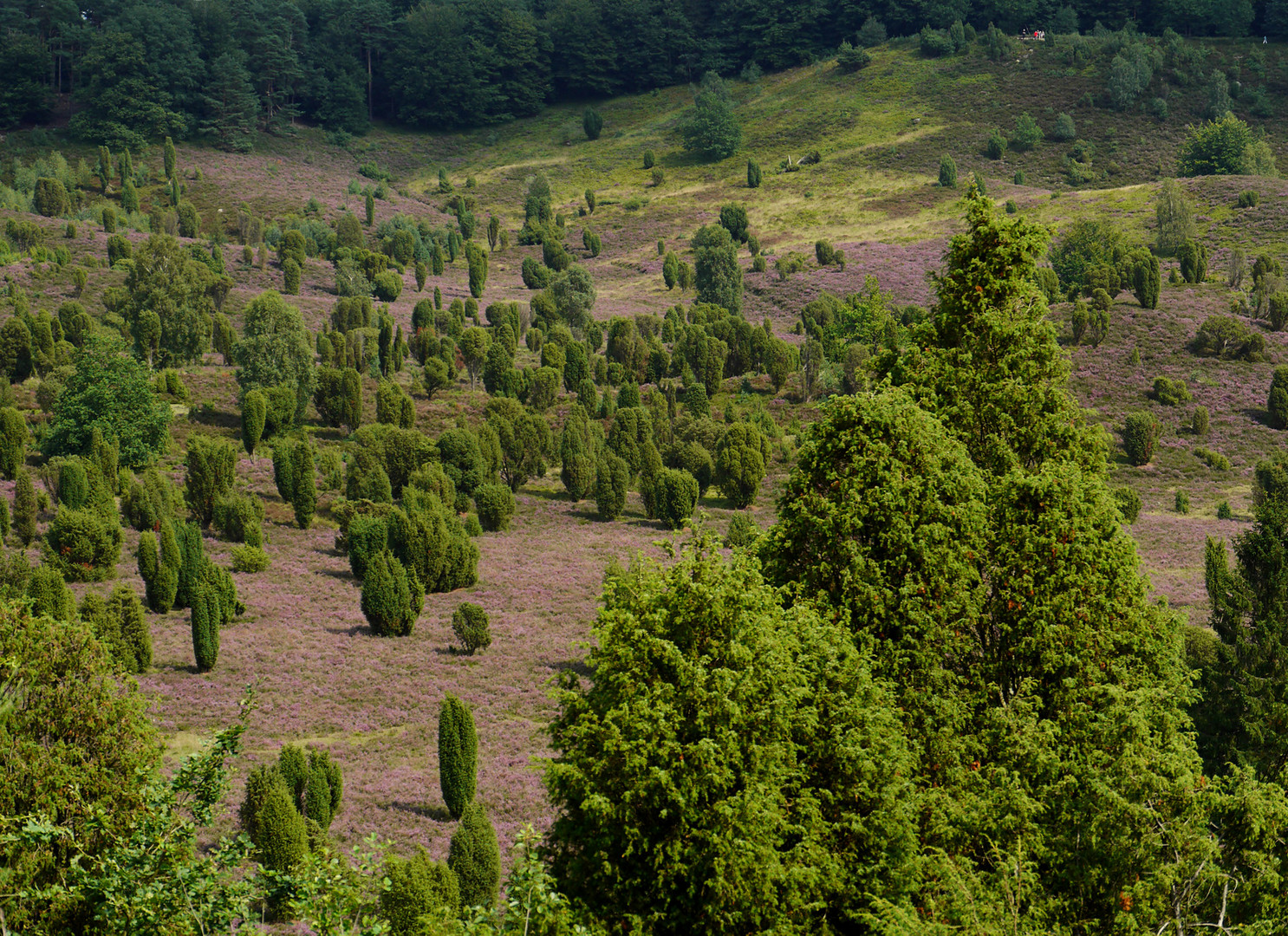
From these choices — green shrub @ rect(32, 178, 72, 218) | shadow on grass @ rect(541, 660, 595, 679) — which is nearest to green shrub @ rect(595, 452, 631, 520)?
shadow on grass @ rect(541, 660, 595, 679)

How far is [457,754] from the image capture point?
63.4 ft

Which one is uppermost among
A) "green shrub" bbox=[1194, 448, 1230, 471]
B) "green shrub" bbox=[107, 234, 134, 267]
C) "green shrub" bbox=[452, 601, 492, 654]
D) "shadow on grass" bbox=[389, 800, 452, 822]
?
"green shrub" bbox=[107, 234, 134, 267]

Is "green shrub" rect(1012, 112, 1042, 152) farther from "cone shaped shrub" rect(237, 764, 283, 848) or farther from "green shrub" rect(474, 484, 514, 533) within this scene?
"cone shaped shrub" rect(237, 764, 283, 848)

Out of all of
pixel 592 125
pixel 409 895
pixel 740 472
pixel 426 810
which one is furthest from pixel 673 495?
pixel 592 125

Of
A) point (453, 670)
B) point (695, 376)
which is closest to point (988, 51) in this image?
point (695, 376)

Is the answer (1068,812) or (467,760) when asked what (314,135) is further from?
(1068,812)

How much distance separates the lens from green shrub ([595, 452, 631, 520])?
39.7 metres

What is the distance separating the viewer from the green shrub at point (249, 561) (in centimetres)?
3206

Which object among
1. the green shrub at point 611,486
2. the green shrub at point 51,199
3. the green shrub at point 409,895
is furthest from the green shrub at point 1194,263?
the green shrub at point 51,199

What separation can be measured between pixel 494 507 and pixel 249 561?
8928 millimetres

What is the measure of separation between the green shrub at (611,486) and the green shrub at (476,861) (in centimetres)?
2374

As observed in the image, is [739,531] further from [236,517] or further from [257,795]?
[257,795]

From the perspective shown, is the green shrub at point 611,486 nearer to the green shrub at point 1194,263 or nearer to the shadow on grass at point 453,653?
the shadow on grass at point 453,653

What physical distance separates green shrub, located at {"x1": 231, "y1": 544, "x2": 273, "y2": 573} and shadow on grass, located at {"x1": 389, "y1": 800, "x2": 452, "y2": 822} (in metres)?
14.2
